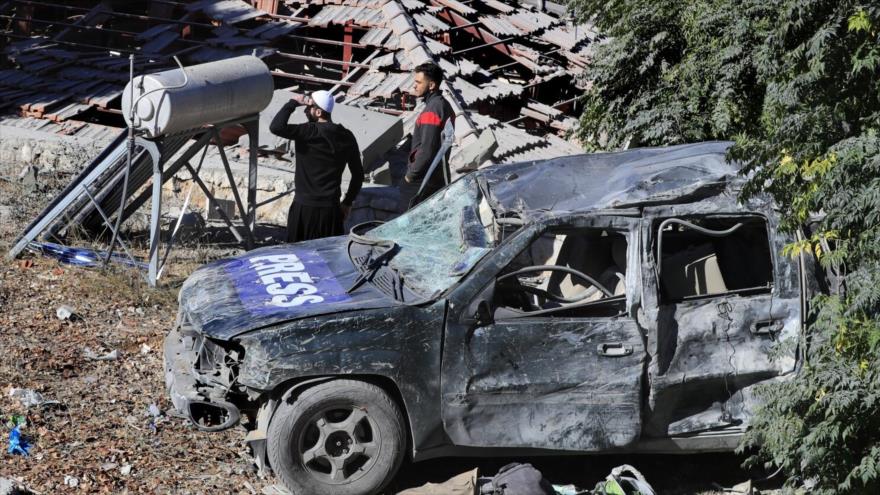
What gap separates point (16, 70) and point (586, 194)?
11.3 m

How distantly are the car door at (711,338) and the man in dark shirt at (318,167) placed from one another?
132 inches

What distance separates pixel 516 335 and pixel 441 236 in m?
1.06

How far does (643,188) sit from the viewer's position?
21.8 ft

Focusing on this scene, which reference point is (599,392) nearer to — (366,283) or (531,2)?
(366,283)

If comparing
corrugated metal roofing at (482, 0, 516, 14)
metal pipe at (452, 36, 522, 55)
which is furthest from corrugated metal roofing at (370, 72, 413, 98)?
corrugated metal roofing at (482, 0, 516, 14)

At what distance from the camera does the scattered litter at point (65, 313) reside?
8688 millimetres

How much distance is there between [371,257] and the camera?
6.91 m

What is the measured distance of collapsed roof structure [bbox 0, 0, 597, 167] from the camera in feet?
45.9

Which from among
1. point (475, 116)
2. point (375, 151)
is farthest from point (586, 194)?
point (475, 116)

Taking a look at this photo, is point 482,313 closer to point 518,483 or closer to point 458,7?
point 518,483

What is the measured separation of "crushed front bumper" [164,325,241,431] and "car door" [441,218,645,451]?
4.32ft

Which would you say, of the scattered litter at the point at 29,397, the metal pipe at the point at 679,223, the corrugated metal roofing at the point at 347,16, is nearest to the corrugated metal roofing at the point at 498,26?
the corrugated metal roofing at the point at 347,16

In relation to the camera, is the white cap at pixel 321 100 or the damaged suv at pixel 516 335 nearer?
the damaged suv at pixel 516 335

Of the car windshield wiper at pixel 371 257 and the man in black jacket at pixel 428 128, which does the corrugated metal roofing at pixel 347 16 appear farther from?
the car windshield wiper at pixel 371 257
